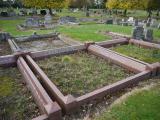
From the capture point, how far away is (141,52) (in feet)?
35.6

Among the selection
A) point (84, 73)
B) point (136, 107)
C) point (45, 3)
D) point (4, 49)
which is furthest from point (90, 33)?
point (45, 3)

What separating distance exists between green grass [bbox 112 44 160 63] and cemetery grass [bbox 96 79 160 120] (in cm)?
361

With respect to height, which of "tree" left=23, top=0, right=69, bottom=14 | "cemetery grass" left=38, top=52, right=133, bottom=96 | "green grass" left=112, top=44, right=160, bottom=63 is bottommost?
"cemetery grass" left=38, top=52, right=133, bottom=96

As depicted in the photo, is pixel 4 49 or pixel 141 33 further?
pixel 141 33

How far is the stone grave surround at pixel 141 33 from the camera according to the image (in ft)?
44.6

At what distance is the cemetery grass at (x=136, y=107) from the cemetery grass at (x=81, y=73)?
49.6 inches

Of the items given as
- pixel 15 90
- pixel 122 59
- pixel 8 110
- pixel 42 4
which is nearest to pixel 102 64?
pixel 122 59

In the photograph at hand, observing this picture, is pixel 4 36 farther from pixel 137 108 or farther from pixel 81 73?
pixel 137 108

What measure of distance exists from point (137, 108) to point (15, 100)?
13.3 ft

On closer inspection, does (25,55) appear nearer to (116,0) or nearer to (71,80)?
(71,80)

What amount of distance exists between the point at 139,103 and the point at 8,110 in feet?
13.7

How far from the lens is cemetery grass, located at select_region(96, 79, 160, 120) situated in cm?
494

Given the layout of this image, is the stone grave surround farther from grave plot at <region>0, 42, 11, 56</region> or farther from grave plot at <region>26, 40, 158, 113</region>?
grave plot at <region>0, 42, 11, 56</region>

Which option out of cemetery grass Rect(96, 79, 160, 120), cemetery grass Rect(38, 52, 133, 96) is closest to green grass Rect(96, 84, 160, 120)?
cemetery grass Rect(96, 79, 160, 120)
